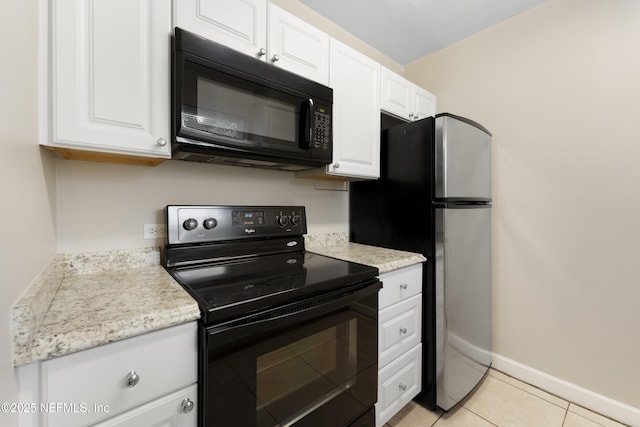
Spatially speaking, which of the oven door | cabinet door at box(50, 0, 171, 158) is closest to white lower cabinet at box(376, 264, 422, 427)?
the oven door

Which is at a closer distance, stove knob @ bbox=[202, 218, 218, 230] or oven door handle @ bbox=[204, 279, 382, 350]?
oven door handle @ bbox=[204, 279, 382, 350]

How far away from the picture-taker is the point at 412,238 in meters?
1.70

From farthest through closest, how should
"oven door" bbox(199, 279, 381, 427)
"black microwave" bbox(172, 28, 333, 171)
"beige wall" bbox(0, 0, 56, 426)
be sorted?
"black microwave" bbox(172, 28, 333, 171), "oven door" bbox(199, 279, 381, 427), "beige wall" bbox(0, 0, 56, 426)

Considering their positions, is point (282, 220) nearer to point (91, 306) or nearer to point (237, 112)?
point (237, 112)

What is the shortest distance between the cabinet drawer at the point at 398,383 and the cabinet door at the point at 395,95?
1.63m

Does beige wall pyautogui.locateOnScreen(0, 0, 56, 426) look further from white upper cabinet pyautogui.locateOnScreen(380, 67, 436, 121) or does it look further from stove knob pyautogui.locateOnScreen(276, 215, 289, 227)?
white upper cabinet pyautogui.locateOnScreen(380, 67, 436, 121)

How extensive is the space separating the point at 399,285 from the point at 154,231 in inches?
51.9

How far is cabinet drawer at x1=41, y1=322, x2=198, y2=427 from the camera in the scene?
62 centimetres

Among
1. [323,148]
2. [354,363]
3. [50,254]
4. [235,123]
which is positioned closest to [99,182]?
[50,254]

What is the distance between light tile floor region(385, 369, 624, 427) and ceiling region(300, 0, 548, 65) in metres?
2.69

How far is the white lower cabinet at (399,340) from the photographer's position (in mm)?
1402

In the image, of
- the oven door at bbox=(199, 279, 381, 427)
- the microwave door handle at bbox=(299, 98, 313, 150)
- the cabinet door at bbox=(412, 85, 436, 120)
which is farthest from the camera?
the cabinet door at bbox=(412, 85, 436, 120)

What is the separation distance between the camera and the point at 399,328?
1.48 m

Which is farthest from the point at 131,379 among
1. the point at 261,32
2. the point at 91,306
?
the point at 261,32
